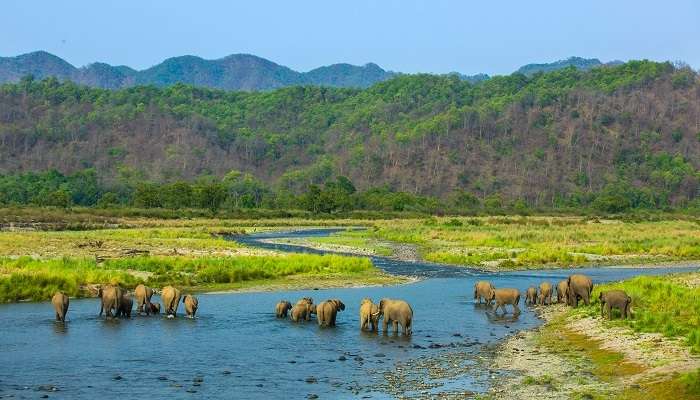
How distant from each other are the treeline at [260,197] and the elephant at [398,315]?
96726 millimetres

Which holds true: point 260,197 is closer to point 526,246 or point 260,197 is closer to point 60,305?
point 526,246

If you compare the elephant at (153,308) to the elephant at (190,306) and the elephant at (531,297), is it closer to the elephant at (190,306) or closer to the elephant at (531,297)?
the elephant at (190,306)

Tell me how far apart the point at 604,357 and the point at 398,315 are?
6384 millimetres

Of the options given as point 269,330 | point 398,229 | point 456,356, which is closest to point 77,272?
point 269,330

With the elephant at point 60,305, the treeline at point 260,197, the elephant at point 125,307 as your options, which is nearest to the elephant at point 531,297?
the elephant at point 125,307

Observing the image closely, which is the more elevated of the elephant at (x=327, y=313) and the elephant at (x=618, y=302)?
the elephant at (x=618, y=302)

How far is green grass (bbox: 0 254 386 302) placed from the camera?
113 feet

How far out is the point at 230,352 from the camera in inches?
928

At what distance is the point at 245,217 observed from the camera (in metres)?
120

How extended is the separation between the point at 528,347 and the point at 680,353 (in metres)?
4.42

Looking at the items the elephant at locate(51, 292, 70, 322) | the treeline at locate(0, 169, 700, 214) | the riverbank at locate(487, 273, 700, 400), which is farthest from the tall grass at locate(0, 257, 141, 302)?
the treeline at locate(0, 169, 700, 214)

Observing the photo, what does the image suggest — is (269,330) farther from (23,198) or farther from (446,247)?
(23,198)

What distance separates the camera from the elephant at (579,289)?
32.1m

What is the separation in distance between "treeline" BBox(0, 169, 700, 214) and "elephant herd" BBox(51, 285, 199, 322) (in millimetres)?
92263
